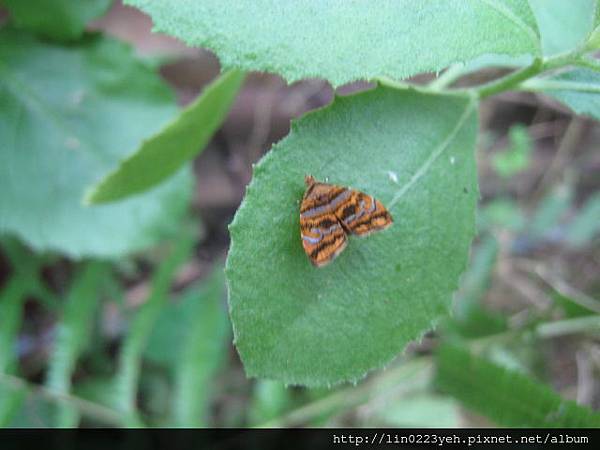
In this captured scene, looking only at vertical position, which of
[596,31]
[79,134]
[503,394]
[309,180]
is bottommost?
[503,394]

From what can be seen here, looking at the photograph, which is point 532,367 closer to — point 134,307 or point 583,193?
point 583,193

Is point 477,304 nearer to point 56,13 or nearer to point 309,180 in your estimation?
point 309,180

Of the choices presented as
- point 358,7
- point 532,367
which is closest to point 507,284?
point 532,367

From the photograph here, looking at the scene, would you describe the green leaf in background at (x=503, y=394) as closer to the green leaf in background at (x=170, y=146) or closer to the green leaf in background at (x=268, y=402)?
the green leaf in background at (x=268, y=402)

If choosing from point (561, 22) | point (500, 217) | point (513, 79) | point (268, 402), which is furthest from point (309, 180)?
point (500, 217)

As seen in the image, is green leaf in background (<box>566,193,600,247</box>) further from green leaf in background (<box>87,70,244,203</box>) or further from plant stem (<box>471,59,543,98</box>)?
green leaf in background (<box>87,70,244,203</box>)

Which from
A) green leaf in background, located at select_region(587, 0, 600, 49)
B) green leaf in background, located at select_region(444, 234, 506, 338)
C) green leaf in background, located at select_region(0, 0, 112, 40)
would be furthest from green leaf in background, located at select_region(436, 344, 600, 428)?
green leaf in background, located at select_region(0, 0, 112, 40)
